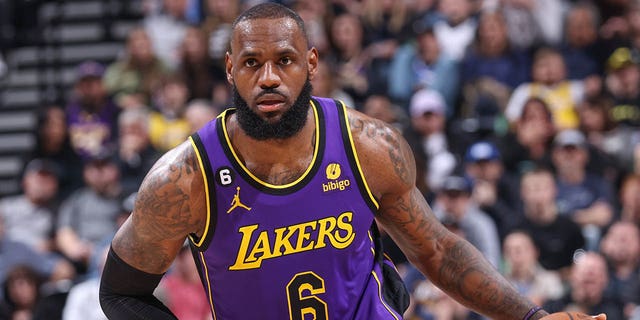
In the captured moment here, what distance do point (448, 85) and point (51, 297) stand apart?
13.6 ft

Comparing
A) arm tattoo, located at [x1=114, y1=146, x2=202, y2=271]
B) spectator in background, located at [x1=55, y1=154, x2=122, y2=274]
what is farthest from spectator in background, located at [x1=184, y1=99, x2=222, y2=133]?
arm tattoo, located at [x1=114, y1=146, x2=202, y2=271]

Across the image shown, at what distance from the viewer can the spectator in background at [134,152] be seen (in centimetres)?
943

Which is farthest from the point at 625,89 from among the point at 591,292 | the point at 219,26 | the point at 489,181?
the point at 219,26

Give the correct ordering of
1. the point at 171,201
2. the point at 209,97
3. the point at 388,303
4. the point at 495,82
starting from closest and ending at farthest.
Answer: the point at 171,201 < the point at 388,303 < the point at 495,82 < the point at 209,97

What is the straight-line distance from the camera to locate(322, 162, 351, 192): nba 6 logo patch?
12.2 ft

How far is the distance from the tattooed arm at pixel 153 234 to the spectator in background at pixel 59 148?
615 cm

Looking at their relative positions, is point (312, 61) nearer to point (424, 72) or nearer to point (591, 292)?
point (591, 292)

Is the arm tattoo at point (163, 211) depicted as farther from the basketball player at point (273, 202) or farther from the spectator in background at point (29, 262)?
Result: the spectator in background at point (29, 262)

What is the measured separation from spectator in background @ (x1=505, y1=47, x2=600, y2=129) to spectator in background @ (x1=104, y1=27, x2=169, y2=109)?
143 inches

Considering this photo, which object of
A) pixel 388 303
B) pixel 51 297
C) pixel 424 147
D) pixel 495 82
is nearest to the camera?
pixel 388 303

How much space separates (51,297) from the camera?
759cm

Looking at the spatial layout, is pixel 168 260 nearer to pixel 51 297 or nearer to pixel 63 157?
pixel 51 297

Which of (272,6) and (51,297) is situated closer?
(272,6)

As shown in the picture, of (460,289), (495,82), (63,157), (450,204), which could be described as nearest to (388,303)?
(460,289)
